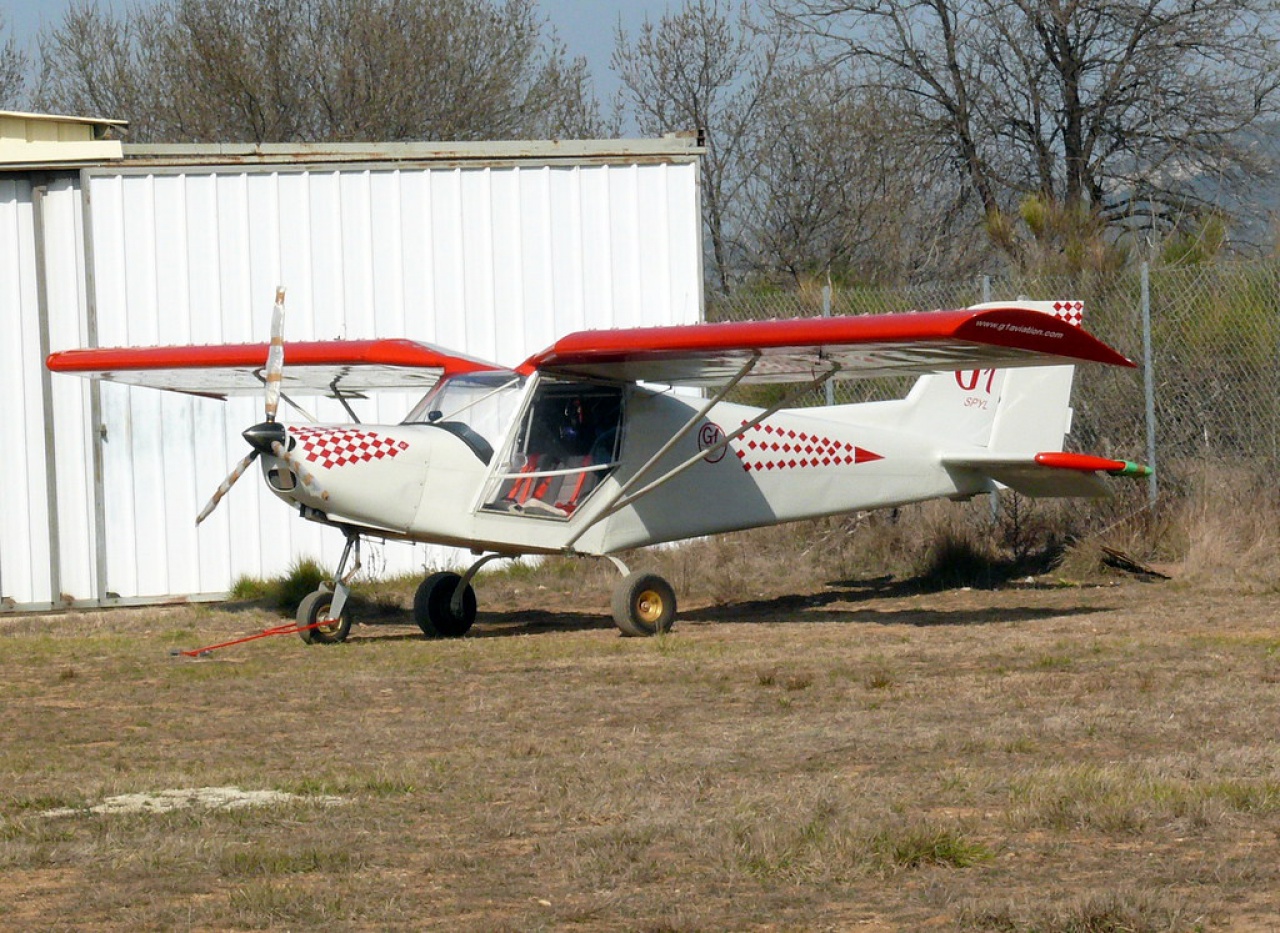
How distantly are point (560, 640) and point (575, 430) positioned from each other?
1457 mm

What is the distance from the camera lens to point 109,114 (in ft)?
113

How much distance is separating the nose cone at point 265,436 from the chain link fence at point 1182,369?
631cm

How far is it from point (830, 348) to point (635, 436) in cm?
199

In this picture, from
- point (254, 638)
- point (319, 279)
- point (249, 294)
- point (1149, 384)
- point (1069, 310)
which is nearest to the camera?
point (254, 638)

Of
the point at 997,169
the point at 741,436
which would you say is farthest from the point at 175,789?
the point at 997,169

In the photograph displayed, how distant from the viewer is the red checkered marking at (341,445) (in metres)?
10.3

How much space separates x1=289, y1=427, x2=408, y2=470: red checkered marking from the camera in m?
10.3

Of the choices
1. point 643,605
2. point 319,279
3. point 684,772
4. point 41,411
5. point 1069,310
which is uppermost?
point 319,279

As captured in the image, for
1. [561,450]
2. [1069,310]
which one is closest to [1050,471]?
[1069,310]

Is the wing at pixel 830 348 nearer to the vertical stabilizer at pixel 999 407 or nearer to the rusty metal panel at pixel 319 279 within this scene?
the vertical stabilizer at pixel 999 407

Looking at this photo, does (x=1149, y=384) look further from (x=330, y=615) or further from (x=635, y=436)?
(x=330, y=615)

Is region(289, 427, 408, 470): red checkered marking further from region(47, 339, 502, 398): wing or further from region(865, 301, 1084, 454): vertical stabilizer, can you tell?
region(865, 301, 1084, 454): vertical stabilizer

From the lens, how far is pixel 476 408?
11.2 meters

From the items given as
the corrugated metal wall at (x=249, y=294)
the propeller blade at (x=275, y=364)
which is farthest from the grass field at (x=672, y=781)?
the corrugated metal wall at (x=249, y=294)
